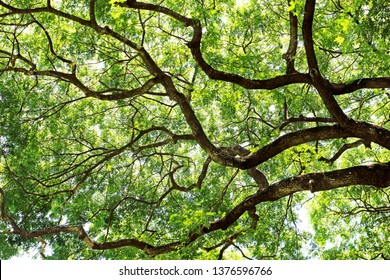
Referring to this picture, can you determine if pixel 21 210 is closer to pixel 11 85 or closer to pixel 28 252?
pixel 28 252

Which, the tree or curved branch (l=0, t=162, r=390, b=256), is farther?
the tree

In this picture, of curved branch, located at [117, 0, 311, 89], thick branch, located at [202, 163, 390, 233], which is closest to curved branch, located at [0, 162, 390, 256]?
thick branch, located at [202, 163, 390, 233]

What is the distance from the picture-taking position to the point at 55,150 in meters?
10.5

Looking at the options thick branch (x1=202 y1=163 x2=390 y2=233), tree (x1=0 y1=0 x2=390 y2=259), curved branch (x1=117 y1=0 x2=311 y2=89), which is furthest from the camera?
tree (x1=0 y1=0 x2=390 y2=259)

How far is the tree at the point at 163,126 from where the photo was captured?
852 centimetres

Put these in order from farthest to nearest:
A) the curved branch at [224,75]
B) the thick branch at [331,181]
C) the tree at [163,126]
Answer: the tree at [163,126], the curved branch at [224,75], the thick branch at [331,181]

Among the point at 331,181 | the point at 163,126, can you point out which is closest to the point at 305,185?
the point at 331,181

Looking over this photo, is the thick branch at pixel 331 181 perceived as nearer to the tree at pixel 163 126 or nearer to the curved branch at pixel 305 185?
the curved branch at pixel 305 185

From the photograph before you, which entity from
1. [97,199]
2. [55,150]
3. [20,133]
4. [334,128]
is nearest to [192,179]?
[97,199]

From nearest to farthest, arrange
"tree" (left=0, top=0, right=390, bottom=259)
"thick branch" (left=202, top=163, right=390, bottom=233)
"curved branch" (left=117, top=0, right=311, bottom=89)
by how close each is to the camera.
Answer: "thick branch" (left=202, top=163, right=390, bottom=233) < "curved branch" (left=117, top=0, right=311, bottom=89) < "tree" (left=0, top=0, right=390, bottom=259)

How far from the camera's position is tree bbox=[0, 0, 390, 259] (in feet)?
28.0

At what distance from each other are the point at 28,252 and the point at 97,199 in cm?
183

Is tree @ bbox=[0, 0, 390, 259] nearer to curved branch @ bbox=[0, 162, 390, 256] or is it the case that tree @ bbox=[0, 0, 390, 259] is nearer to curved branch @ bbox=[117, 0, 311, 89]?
curved branch @ bbox=[0, 162, 390, 256]

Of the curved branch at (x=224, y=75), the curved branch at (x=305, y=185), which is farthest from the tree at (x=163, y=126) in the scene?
the curved branch at (x=224, y=75)
